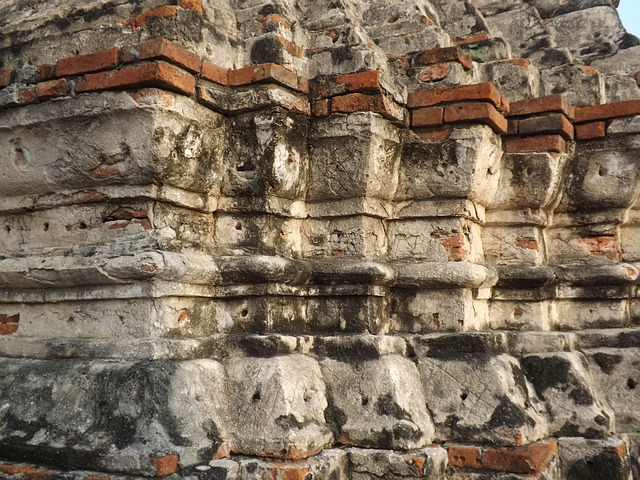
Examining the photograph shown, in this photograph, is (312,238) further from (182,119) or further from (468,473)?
(468,473)

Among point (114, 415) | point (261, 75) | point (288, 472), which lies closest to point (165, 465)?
point (114, 415)

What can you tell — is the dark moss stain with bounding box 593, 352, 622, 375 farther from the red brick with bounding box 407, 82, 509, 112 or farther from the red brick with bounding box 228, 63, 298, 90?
the red brick with bounding box 228, 63, 298, 90

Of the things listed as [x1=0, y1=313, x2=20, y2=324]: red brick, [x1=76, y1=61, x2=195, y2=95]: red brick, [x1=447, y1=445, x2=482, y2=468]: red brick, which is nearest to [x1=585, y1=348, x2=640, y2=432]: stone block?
[x1=447, y1=445, x2=482, y2=468]: red brick

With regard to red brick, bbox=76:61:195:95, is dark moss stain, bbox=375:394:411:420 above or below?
below

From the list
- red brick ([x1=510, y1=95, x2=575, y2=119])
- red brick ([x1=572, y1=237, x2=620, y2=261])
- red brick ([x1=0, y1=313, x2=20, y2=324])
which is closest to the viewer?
red brick ([x1=0, y1=313, x2=20, y2=324])

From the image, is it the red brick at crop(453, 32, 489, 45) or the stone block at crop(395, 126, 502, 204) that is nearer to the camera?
the stone block at crop(395, 126, 502, 204)

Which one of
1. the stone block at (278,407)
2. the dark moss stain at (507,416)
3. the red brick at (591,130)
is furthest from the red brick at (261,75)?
the dark moss stain at (507,416)

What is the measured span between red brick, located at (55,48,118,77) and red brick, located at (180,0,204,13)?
57 centimetres

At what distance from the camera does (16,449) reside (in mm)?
3779

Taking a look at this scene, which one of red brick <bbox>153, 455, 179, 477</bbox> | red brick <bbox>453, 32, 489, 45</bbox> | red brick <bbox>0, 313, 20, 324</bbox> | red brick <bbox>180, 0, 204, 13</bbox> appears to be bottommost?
red brick <bbox>153, 455, 179, 477</bbox>

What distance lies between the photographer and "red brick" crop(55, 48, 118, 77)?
3908 mm

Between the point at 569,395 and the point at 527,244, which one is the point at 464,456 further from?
the point at 527,244

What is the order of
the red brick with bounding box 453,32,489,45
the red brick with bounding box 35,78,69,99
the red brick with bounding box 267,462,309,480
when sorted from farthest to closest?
the red brick with bounding box 453,32,489,45 < the red brick with bounding box 35,78,69,99 < the red brick with bounding box 267,462,309,480

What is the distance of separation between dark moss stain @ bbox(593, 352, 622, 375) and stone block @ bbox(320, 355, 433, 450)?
4.35 ft
